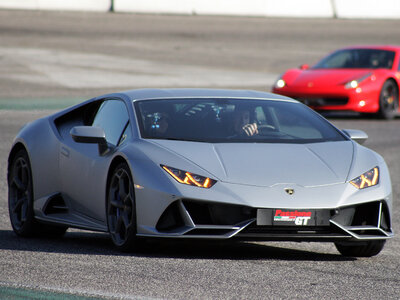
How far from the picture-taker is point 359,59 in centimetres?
2075

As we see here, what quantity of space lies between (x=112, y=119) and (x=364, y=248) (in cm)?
209

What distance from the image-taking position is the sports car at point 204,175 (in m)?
6.79

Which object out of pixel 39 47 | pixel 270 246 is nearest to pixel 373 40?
pixel 39 47

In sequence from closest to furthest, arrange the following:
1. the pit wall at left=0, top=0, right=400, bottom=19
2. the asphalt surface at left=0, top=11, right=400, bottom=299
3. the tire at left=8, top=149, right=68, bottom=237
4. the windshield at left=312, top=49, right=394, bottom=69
Result: the asphalt surface at left=0, top=11, right=400, bottom=299, the tire at left=8, top=149, right=68, bottom=237, the windshield at left=312, top=49, right=394, bottom=69, the pit wall at left=0, top=0, right=400, bottom=19

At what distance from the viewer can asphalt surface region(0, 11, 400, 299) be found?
5992 millimetres

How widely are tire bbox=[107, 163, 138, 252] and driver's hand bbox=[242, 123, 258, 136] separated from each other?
3.22 feet

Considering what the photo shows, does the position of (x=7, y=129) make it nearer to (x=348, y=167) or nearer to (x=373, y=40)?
(x=348, y=167)

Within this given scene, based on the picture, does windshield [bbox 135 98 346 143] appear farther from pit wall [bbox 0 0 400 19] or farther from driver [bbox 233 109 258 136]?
pit wall [bbox 0 0 400 19]

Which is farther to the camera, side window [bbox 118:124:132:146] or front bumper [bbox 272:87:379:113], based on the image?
front bumper [bbox 272:87:379:113]

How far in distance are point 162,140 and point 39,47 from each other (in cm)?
2409

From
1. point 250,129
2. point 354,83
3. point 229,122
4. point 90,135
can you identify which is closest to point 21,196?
point 90,135

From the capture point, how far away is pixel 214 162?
6980mm

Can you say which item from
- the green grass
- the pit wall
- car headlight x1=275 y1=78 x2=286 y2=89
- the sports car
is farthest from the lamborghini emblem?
the pit wall

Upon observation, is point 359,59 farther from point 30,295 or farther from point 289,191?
point 30,295
